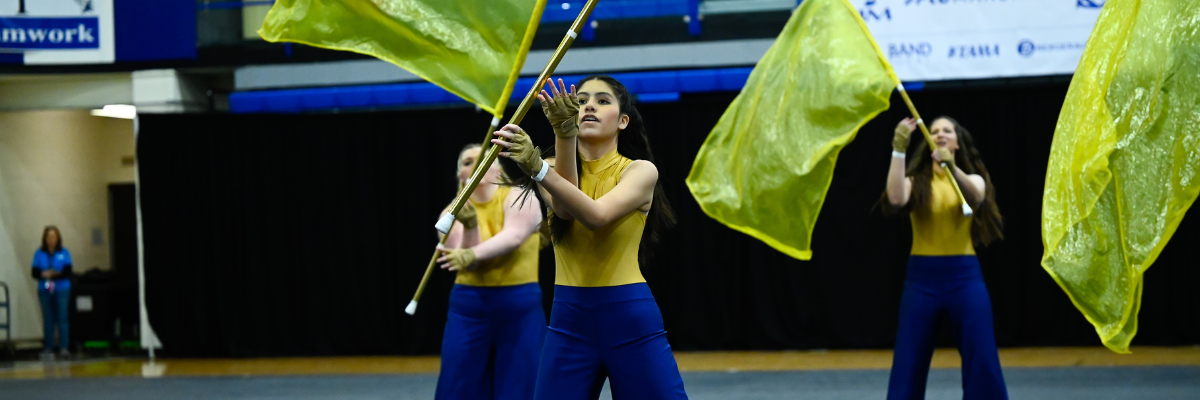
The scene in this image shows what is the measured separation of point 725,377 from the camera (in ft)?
21.1

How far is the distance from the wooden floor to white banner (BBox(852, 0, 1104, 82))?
6.75 feet

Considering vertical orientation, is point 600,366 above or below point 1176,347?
above

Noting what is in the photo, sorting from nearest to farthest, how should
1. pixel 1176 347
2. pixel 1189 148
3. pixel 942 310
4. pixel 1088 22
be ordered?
pixel 1189 148
pixel 942 310
pixel 1088 22
pixel 1176 347

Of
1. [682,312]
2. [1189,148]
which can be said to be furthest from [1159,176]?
[682,312]

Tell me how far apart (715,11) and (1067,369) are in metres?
3.92

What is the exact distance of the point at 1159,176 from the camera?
2668 mm

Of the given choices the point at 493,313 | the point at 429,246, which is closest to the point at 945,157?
the point at 493,313

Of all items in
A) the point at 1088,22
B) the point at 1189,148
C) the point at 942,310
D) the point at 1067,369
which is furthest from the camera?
the point at 1088,22

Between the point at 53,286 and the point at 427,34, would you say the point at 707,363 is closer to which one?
the point at 427,34

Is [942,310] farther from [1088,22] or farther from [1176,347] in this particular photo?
[1176,347]

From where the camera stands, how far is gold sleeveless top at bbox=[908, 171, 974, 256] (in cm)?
391

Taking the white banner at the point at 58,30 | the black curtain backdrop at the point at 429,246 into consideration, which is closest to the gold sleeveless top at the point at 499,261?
the black curtain backdrop at the point at 429,246

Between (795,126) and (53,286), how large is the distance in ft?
24.4

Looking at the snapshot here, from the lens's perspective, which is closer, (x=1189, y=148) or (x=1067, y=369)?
(x=1189, y=148)
